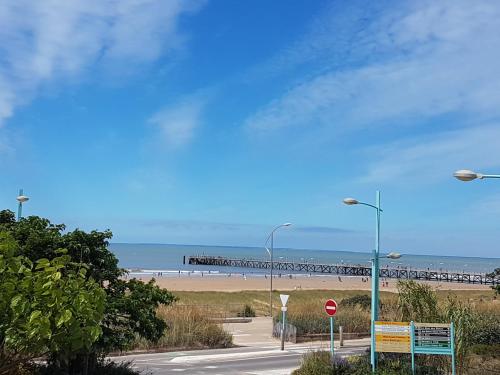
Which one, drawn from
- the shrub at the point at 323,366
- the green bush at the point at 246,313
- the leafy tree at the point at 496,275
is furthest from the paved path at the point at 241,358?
the green bush at the point at 246,313

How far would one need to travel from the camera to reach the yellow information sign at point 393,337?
16000 mm

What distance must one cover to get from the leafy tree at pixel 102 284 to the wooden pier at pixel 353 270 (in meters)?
87.5

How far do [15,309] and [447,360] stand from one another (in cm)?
1402

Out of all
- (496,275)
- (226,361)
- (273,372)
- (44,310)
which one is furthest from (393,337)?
(496,275)

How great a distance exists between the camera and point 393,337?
16.1 m

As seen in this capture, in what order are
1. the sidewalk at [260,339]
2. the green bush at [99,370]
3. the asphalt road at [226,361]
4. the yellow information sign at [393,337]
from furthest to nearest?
1. the sidewalk at [260,339]
2. the asphalt road at [226,361]
3. the yellow information sign at [393,337]
4. the green bush at [99,370]

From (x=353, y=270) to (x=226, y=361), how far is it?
4220 inches

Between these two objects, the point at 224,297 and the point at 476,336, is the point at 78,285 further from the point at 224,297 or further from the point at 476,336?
the point at 224,297

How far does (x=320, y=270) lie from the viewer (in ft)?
433

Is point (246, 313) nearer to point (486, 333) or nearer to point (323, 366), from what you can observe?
point (486, 333)

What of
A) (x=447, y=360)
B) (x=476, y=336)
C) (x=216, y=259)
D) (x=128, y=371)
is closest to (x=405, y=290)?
(x=447, y=360)

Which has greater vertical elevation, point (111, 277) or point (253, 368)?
point (111, 277)

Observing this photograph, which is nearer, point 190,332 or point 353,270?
point 190,332

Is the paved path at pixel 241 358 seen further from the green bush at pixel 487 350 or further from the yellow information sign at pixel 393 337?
the green bush at pixel 487 350
